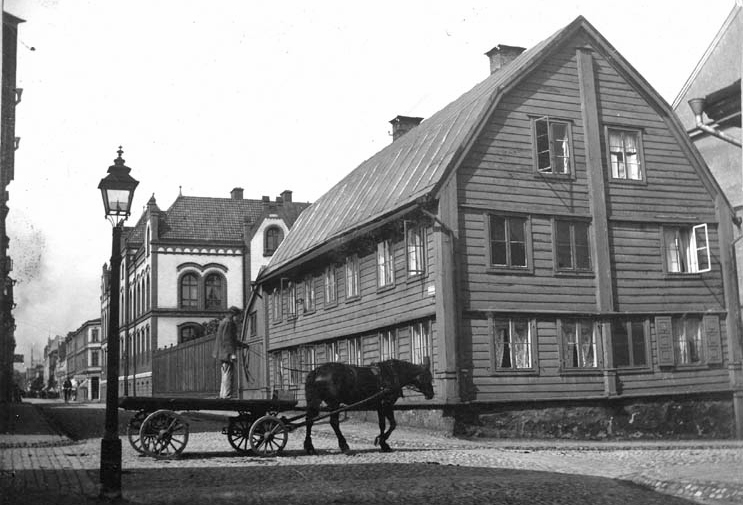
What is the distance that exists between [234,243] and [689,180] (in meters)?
36.8

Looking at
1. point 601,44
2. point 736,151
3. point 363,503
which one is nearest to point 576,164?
point 601,44

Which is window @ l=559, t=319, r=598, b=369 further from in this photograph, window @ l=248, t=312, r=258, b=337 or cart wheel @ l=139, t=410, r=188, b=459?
window @ l=248, t=312, r=258, b=337

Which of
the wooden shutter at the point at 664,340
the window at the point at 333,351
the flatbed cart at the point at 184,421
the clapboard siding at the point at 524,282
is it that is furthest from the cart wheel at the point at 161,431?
the window at the point at 333,351

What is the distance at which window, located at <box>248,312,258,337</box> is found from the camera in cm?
3681

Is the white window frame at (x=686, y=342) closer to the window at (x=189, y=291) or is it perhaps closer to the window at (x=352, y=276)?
the window at (x=352, y=276)

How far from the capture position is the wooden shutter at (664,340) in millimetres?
22406

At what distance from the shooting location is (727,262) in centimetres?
2355

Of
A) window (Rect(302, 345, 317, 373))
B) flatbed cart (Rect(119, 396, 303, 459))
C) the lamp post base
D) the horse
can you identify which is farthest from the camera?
window (Rect(302, 345, 317, 373))

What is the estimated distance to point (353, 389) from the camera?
15.1m

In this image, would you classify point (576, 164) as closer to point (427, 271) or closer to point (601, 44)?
point (601, 44)

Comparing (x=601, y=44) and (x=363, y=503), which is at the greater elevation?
(x=601, y=44)

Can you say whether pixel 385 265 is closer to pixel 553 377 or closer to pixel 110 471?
pixel 553 377

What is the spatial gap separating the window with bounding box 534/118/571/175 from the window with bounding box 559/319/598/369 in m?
3.86

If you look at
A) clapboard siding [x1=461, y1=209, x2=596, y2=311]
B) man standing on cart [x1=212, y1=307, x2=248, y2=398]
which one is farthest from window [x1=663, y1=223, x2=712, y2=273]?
man standing on cart [x1=212, y1=307, x2=248, y2=398]
